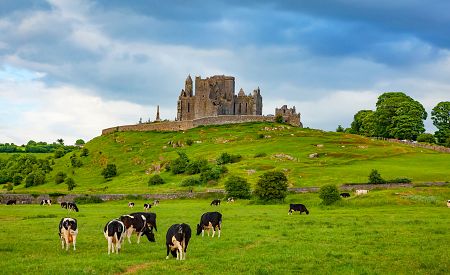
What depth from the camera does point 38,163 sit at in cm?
14912

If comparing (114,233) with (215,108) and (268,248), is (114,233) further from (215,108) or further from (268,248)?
(215,108)

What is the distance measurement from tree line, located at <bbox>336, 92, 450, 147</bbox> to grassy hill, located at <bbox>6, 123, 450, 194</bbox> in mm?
12757

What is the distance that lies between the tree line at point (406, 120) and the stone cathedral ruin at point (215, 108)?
32.3 metres

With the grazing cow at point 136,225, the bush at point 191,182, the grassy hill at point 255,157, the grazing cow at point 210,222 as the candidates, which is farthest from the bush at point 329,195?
the bush at point 191,182

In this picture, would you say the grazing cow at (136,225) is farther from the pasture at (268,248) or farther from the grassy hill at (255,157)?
the grassy hill at (255,157)

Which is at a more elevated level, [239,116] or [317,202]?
[239,116]

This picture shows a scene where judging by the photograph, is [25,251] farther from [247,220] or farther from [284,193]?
[284,193]

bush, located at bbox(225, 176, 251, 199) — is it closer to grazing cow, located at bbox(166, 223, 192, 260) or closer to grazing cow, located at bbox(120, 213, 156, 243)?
grazing cow, located at bbox(120, 213, 156, 243)

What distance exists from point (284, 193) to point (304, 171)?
109 ft

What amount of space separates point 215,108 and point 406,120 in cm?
6518

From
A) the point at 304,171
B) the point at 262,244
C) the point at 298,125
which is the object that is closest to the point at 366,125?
the point at 298,125

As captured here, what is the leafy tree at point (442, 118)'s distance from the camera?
14575 cm

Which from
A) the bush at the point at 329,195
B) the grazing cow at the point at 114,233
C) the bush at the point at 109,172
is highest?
the bush at the point at 109,172

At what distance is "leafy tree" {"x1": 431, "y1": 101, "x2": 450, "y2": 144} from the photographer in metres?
146
